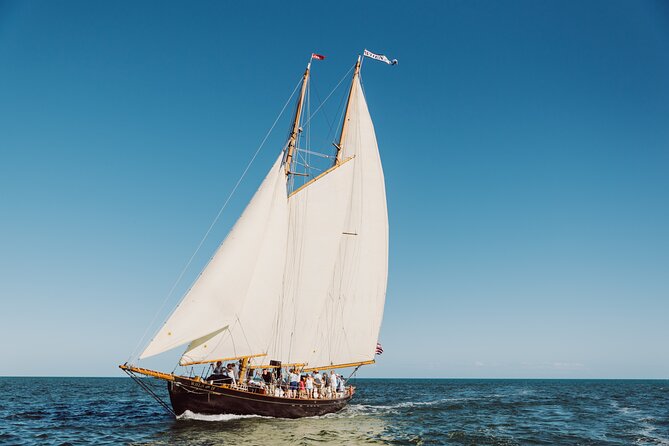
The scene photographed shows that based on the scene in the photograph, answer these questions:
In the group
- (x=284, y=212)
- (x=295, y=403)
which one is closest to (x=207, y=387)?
(x=295, y=403)

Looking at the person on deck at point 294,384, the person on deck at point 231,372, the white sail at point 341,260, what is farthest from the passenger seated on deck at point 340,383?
the person on deck at point 231,372

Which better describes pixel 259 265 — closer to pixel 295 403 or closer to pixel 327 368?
pixel 295 403

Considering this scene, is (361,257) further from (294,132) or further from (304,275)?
(294,132)

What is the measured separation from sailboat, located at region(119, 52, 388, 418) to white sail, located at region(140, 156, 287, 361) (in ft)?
0.22

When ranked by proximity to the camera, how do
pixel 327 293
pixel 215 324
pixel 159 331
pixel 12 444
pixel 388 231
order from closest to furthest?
pixel 12 444 → pixel 159 331 → pixel 215 324 → pixel 327 293 → pixel 388 231

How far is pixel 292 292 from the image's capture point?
37.6 m

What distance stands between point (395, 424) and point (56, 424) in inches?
867

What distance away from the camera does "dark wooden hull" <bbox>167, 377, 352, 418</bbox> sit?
2912 cm

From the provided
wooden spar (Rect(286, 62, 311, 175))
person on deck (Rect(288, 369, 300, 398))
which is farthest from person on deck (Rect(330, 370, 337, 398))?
wooden spar (Rect(286, 62, 311, 175))

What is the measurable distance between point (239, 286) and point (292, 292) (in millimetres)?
7764

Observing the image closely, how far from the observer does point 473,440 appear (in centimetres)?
2881

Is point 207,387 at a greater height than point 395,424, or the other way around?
point 207,387

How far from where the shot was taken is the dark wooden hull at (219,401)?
29.1 m

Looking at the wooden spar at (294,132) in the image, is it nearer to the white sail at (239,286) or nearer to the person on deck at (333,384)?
the white sail at (239,286)
